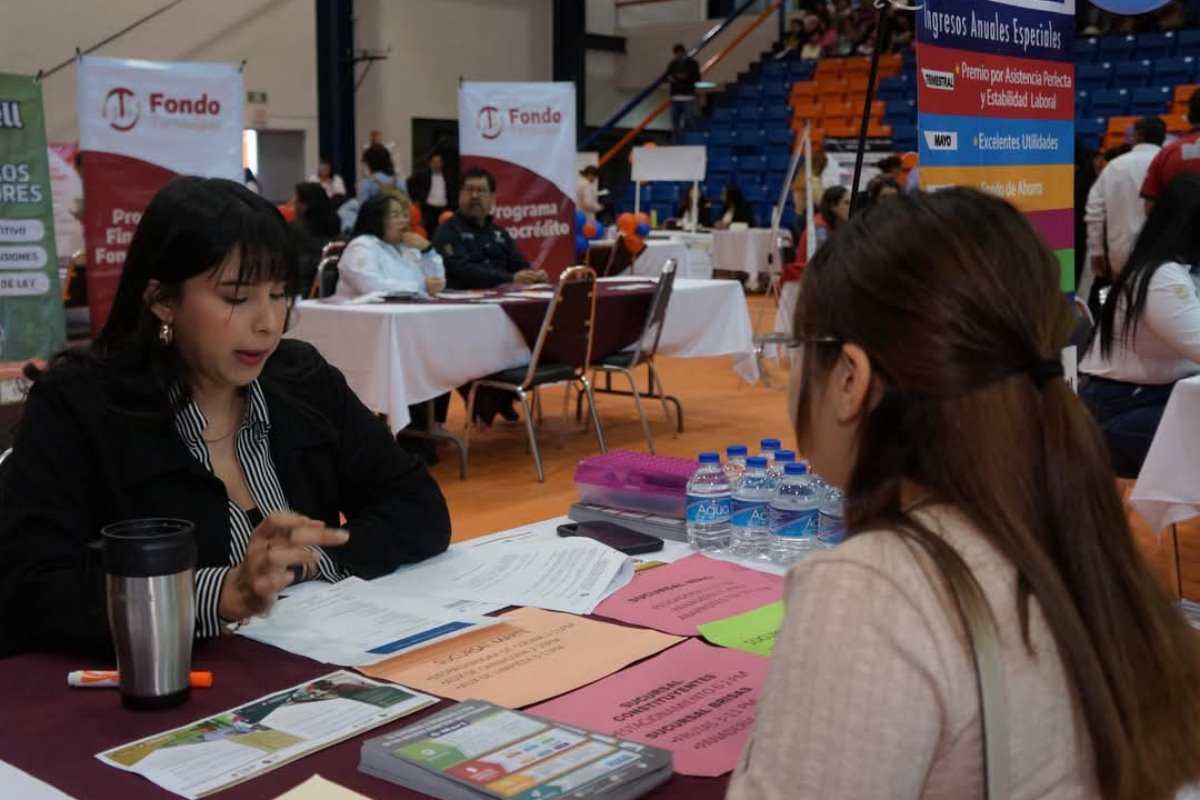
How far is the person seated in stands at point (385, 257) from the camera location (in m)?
5.90

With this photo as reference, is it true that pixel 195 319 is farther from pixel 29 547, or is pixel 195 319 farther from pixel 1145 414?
pixel 1145 414

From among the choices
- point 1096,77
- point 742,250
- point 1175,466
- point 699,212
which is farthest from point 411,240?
point 1096,77

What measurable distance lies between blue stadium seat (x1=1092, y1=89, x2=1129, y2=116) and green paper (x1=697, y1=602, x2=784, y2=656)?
1271 cm

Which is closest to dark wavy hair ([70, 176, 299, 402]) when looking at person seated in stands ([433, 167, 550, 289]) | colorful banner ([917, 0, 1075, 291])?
colorful banner ([917, 0, 1075, 291])

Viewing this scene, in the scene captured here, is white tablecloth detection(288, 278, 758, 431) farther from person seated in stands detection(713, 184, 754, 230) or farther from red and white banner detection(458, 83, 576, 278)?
person seated in stands detection(713, 184, 754, 230)

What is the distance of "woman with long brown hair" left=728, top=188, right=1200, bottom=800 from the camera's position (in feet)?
2.64

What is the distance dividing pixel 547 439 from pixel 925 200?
206 inches

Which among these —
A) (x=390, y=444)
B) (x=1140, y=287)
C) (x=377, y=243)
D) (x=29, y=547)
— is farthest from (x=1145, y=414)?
(x=377, y=243)

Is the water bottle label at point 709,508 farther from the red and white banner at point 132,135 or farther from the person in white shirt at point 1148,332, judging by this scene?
the red and white banner at point 132,135

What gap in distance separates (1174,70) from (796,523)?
12.6m

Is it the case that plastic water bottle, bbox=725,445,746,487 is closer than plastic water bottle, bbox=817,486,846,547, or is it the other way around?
plastic water bottle, bbox=817,486,846,547

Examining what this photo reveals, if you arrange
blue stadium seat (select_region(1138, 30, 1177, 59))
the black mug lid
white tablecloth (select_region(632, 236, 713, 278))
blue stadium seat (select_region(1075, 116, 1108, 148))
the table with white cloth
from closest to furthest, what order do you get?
the black mug lid, white tablecloth (select_region(632, 236, 713, 278)), the table with white cloth, blue stadium seat (select_region(1075, 116, 1108, 148)), blue stadium seat (select_region(1138, 30, 1177, 59))

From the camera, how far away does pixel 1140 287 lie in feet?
10.9

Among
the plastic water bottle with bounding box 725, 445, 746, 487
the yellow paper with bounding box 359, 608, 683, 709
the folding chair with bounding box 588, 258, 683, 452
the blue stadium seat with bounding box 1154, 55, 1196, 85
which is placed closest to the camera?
the yellow paper with bounding box 359, 608, 683, 709
